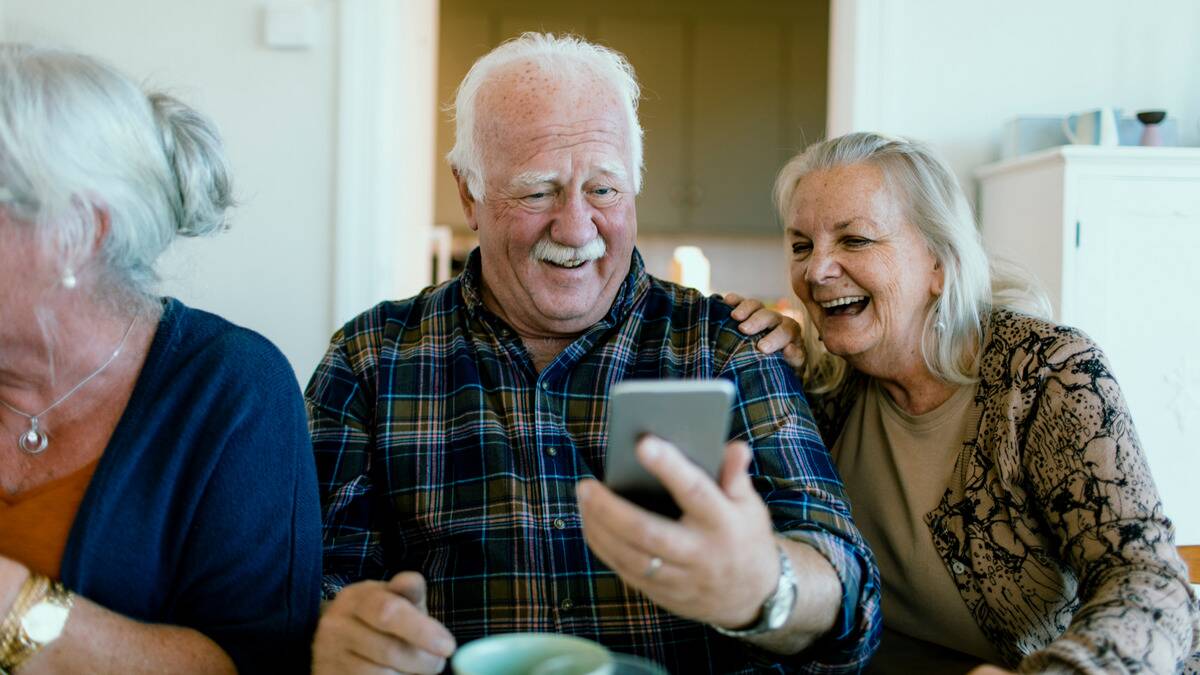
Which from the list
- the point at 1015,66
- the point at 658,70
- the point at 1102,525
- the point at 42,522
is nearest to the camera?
the point at 42,522

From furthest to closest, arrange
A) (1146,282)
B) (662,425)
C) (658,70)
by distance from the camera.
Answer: (658,70) < (1146,282) < (662,425)

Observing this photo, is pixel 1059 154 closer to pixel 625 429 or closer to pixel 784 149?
pixel 625 429

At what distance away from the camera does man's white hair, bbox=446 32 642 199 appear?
153 cm

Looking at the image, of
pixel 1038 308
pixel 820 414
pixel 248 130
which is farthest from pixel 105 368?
pixel 248 130

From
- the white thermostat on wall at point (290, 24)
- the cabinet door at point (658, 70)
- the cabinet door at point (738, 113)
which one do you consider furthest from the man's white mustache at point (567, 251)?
the cabinet door at point (738, 113)

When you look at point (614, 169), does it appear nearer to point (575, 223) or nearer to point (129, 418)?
point (575, 223)

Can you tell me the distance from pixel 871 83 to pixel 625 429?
7.26ft

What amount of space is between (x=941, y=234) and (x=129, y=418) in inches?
47.8

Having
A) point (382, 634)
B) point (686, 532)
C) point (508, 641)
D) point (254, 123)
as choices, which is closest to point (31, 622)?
point (382, 634)

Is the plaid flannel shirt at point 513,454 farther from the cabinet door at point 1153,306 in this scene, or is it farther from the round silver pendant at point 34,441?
the cabinet door at point 1153,306

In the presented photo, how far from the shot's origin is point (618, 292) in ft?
5.06

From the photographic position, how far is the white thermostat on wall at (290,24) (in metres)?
2.59

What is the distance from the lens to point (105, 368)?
110 centimetres

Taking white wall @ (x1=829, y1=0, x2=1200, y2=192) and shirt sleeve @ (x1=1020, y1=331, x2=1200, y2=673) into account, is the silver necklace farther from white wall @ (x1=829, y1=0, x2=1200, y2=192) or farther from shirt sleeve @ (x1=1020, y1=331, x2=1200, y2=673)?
white wall @ (x1=829, y1=0, x2=1200, y2=192)
